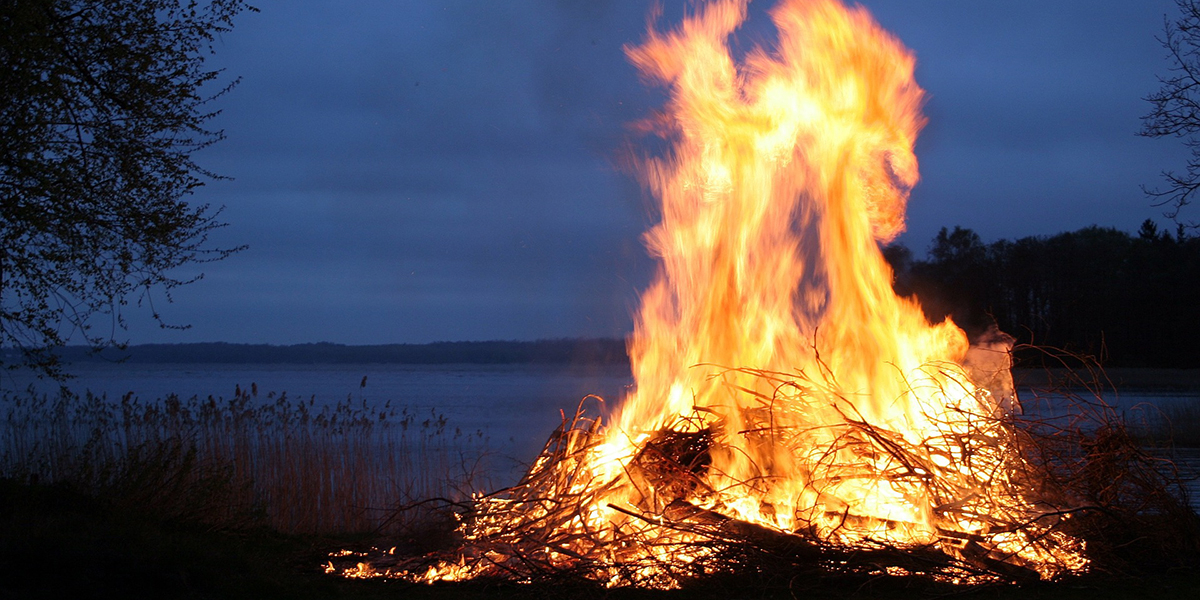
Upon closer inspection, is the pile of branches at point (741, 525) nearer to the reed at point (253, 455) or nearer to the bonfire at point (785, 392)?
the bonfire at point (785, 392)

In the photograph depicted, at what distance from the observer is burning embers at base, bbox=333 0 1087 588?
513 centimetres

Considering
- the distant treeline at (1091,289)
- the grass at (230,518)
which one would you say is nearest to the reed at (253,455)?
the grass at (230,518)

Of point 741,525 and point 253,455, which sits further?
point 253,455

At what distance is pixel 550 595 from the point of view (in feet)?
15.4

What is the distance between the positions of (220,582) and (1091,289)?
27.5 m

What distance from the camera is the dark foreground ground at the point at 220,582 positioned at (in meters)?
4.43

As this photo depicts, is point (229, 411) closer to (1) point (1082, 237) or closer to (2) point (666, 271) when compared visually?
(2) point (666, 271)

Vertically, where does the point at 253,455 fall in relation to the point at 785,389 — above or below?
below

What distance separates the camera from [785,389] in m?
6.27

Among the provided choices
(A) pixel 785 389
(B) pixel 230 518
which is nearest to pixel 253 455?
(B) pixel 230 518

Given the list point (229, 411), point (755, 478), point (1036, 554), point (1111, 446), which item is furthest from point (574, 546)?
point (229, 411)

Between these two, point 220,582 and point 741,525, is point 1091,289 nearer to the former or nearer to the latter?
point 741,525

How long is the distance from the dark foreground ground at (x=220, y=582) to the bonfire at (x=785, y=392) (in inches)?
5.4

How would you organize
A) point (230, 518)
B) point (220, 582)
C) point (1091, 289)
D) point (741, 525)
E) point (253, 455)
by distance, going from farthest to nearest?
point (1091, 289) < point (253, 455) < point (230, 518) < point (741, 525) < point (220, 582)
